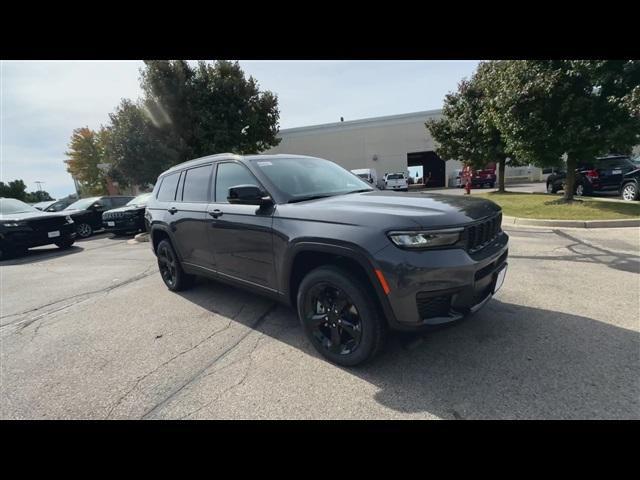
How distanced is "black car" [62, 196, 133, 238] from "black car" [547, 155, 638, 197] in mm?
18829

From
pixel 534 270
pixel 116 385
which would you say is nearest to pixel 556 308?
pixel 534 270

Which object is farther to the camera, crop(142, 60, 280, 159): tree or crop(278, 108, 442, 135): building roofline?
crop(278, 108, 442, 135): building roofline

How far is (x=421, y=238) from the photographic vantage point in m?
2.21

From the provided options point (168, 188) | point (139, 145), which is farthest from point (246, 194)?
point (139, 145)

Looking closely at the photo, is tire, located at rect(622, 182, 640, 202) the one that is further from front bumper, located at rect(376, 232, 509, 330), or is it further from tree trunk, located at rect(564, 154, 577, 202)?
front bumper, located at rect(376, 232, 509, 330)

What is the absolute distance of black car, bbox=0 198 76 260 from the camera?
8.80m

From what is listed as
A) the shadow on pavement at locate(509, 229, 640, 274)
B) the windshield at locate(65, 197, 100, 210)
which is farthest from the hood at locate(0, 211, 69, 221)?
the shadow on pavement at locate(509, 229, 640, 274)

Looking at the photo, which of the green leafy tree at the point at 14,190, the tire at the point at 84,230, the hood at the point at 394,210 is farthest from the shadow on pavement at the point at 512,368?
the green leafy tree at the point at 14,190

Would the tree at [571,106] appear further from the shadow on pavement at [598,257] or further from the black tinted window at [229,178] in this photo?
the black tinted window at [229,178]

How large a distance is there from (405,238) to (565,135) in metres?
8.98

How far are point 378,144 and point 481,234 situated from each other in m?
29.7

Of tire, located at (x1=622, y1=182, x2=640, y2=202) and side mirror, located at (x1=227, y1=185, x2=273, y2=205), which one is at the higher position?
side mirror, located at (x1=227, y1=185, x2=273, y2=205)

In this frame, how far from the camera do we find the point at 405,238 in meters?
2.21
